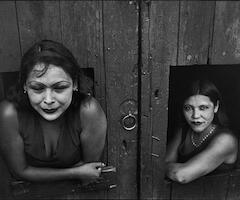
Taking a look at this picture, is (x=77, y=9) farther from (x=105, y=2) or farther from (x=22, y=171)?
(x=22, y=171)

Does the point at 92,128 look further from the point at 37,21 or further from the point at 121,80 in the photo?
the point at 37,21

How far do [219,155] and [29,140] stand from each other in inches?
30.8

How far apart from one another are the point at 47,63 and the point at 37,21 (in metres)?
0.16

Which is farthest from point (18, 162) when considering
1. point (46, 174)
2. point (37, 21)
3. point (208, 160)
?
point (208, 160)

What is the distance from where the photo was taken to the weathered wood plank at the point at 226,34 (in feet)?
4.36

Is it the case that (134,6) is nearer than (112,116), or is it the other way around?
(134,6)

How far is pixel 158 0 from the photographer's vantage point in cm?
130

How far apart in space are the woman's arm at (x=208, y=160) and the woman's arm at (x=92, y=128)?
1.17ft

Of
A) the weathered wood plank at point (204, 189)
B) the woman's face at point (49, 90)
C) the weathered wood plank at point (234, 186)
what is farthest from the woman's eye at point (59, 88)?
the weathered wood plank at point (234, 186)

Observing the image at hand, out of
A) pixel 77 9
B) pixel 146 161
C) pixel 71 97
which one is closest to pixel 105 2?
pixel 77 9

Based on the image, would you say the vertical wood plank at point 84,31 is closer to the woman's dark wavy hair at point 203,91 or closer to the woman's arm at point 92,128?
the woman's arm at point 92,128

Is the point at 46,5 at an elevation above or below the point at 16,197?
above

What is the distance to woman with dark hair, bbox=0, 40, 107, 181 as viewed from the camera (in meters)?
1.25

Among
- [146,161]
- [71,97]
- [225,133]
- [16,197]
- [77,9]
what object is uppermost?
[77,9]
